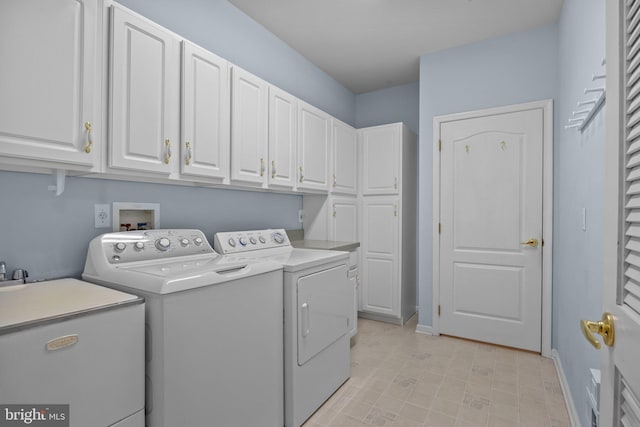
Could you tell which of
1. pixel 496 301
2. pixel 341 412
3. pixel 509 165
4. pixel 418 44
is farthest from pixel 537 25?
pixel 341 412

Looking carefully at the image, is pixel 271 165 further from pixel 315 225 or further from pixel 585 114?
pixel 585 114

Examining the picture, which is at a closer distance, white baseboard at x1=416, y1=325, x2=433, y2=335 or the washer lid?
the washer lid

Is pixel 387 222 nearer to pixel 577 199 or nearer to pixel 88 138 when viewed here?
pixel 577 199

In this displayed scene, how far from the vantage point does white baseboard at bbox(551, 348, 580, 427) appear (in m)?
1.83

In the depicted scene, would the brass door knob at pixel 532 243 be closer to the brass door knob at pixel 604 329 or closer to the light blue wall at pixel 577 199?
the light blue wall at pixel 577 199

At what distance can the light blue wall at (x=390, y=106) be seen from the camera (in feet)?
13.0

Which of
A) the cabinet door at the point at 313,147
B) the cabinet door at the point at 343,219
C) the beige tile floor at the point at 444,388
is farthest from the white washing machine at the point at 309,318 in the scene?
the cabinet door at the point at 343,219

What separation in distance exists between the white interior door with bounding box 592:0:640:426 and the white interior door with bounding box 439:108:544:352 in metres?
2.27

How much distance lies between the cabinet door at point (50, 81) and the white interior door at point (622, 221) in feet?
5.88

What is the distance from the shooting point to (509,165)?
288 cm

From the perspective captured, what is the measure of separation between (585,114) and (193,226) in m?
2.37

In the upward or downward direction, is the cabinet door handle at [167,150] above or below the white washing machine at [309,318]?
above

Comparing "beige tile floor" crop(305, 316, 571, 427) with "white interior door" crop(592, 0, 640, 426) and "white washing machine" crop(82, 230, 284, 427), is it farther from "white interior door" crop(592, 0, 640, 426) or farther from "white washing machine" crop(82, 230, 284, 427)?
"white interior door" crop(592, 0, 640, 426)

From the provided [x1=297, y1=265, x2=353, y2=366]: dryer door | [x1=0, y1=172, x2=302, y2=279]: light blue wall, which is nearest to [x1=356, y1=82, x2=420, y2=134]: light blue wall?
[x1=297, y1=265, x2=353, y2=366]: dryer door
